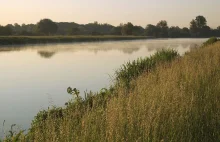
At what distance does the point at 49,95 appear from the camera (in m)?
13.4

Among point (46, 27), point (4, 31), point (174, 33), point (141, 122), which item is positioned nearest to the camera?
point (141, 122)

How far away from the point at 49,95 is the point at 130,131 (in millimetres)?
8872

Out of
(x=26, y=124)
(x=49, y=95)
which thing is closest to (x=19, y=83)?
(x=49, y=95)

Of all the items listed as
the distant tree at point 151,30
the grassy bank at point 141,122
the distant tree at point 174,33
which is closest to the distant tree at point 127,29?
the distant tree at point 151,30

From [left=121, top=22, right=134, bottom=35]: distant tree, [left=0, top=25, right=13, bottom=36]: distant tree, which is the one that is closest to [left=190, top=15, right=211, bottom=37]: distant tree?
[left=121, top=22, right=134, bottom=35]: distant tree

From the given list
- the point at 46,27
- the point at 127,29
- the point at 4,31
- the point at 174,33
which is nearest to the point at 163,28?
the point at 174,33

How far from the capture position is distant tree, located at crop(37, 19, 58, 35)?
118463 millimetres

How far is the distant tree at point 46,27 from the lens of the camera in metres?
118

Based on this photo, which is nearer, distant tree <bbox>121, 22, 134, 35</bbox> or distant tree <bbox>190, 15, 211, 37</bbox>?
distant tree <bbox>121, 22, 134, 35</bbox>

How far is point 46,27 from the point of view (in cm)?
11994

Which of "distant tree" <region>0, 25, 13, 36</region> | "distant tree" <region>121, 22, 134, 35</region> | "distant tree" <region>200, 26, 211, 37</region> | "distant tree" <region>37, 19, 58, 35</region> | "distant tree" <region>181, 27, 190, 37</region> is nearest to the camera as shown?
"distant tree" <region>0, 25, 13, 36</region>

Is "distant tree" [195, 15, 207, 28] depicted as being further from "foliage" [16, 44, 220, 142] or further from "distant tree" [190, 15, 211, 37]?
"foliage" [16, 44, 220, 142]

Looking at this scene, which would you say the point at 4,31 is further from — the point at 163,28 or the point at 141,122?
the point at 163,28

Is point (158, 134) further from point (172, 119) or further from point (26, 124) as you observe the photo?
point (26, 124)
